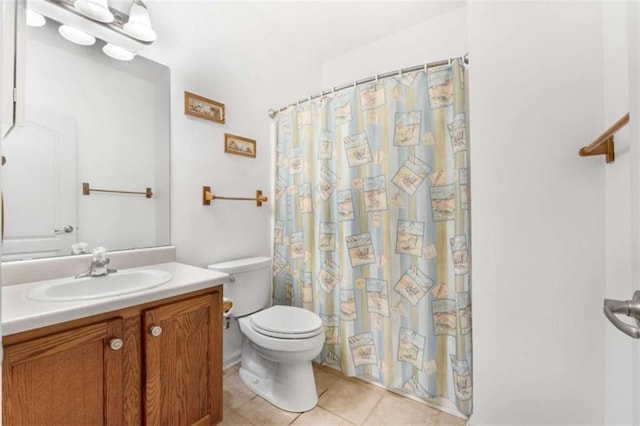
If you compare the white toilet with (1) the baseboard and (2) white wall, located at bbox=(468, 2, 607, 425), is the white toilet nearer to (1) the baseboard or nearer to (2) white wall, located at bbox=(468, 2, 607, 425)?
(1) the baseboard

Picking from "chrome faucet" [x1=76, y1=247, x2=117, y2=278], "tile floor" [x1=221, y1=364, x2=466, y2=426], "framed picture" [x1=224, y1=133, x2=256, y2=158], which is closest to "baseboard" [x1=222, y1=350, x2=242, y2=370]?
"tile floor" [x1=221, y1=364, x2=466, y2=426]

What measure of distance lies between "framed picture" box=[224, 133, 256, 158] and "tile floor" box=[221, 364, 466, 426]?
1495 millimetres

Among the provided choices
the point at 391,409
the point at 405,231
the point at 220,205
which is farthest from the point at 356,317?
the point at 220,205

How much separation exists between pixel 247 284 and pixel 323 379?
765 millimetres

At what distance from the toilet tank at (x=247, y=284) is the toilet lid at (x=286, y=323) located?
113 mm

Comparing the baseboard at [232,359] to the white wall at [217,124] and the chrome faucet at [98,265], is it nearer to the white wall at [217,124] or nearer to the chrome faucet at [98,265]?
the white wall at [217,124]

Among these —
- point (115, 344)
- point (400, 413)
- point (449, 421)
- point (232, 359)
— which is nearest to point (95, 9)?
point (115, 344)

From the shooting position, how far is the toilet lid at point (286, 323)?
1.50 meters

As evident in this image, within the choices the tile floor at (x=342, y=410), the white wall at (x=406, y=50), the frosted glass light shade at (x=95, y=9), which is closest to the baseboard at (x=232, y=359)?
the tile floor at (x=342, y=410)

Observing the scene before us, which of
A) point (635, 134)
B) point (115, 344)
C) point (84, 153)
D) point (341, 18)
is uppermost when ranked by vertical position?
point (341, 18)

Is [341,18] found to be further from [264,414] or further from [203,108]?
[264,414]

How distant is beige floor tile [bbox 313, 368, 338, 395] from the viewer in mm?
1706

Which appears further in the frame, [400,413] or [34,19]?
[400,413]

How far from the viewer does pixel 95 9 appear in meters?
1.29
